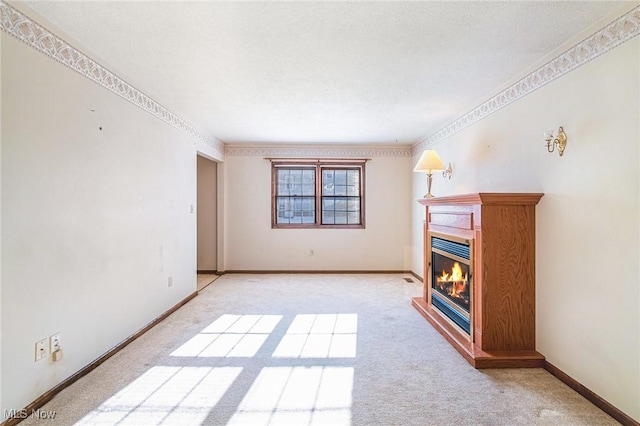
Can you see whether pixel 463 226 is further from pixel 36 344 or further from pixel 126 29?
pixel 36 344

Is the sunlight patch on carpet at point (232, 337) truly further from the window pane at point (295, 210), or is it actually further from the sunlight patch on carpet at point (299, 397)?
the window pane at point (295, 210)

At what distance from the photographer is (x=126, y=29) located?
2.06m

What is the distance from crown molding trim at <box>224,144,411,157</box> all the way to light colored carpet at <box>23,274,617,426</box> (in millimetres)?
3266

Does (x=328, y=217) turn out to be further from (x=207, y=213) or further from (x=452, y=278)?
(x=452, y=278)

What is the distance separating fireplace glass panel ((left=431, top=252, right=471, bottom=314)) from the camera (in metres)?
2.88

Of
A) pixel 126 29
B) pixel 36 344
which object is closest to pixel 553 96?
pixel 126 29

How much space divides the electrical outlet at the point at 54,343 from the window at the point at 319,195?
13.3ft

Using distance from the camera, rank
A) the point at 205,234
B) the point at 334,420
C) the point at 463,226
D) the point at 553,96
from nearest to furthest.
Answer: the point at 334,420
the point at 553,96
the point at 463,226
the point at 205,234

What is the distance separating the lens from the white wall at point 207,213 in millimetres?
5938

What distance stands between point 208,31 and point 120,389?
247 centimetres

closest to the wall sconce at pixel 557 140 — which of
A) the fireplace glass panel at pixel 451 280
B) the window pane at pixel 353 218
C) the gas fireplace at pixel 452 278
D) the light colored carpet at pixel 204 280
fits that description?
the gas fireplace at pixel 452 278

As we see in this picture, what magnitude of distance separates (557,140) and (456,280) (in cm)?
149

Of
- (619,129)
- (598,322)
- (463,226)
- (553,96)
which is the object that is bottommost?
(598,322)

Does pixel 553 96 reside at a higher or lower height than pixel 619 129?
higher
